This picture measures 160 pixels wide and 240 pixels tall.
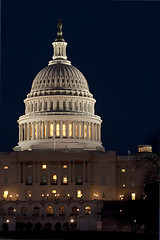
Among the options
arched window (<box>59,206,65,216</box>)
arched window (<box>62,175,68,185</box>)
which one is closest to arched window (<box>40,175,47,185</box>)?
arched window (<box>62,175,68,185</box>)

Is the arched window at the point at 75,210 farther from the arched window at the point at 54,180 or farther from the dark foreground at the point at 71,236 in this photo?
the dark foreground at the point at 71,236

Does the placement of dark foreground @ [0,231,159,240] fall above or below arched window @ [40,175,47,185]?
below

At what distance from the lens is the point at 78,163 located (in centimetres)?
19150

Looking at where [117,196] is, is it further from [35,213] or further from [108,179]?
[35,213]

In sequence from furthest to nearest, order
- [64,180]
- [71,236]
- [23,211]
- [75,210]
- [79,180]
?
[64,180] → [79,180] → [23,211] → [75,210] → [71,236]

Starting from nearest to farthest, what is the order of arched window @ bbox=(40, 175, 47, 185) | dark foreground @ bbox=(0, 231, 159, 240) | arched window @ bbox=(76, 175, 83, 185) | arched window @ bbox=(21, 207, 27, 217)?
dark foreground @ bbox=(0, 231, 159, 240) → arched window @ bbox=(21, 207, 27, 217) → arched window @ bbox=(76, 175, 83, 185) → arched window @ bbox=(40, 175, 47, 185)

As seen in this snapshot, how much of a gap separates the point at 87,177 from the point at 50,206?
52.5 feet

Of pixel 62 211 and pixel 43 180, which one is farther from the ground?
pixel 43 180

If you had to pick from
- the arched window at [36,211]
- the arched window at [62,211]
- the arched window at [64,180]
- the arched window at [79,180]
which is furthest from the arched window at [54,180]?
the arched window at [62,211]

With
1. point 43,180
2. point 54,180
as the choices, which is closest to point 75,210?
point 54,180

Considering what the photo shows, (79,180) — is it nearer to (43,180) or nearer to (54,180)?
→ (54,180)

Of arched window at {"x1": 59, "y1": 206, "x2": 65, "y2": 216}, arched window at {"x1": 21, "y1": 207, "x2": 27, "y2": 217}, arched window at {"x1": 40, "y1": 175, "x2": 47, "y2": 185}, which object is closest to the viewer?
arched window at {"x1": 59, "y1": 206, "x2": 65, "y2": 216}

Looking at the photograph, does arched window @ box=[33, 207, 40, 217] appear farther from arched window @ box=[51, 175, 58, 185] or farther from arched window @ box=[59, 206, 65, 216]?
arched window @ box=[51, 175, 58, 185]

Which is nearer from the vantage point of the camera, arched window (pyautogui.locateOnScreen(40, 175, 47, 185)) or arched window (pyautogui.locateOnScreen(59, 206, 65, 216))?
arched window (pyautogui.locateOnScreen(59, 206, 65, 216))
